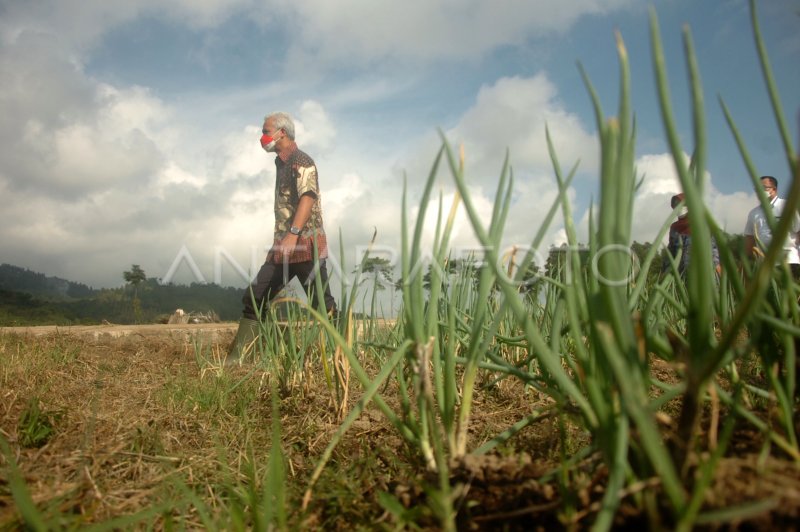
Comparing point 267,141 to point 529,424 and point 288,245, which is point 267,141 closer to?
point 288,245

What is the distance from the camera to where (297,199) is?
3518 mm

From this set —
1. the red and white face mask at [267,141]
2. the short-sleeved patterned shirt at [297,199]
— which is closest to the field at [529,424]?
the short-sleeved patterned shirt at [297,199]

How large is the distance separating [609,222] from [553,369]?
0.18 m

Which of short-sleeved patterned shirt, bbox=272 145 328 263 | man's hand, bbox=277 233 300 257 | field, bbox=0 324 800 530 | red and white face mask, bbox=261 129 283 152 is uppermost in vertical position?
red and white face mask, bbox=261 129 283 152

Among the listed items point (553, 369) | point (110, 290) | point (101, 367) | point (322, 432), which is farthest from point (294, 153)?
point (110, 290)

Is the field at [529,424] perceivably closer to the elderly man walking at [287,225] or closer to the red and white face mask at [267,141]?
the elderly man walking at [287,225]

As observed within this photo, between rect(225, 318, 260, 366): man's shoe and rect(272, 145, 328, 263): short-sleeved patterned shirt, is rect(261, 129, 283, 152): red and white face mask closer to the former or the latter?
rect(272, 145, 328, 263): short-sleeved patterned shirt

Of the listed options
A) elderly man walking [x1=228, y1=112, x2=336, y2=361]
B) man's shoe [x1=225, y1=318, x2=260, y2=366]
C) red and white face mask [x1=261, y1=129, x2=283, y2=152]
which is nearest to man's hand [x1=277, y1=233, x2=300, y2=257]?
elderly man walking [x1=228, y1=112, x2=336, y2=361]

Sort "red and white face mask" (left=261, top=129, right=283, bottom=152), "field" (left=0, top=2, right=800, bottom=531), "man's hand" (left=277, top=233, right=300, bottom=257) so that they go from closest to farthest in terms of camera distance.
A: 1. "field" (left=0, top=2, right=800, bottom=531)
2. "man's hand" (left=277, top=233, right=300, bottom=257)
3. "red and white face mask" (left=261, top=129, right=283, bottom=152)

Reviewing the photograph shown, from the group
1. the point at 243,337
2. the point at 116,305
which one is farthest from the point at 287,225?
the point at 116,305

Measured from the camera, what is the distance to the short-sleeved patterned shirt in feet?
11.3

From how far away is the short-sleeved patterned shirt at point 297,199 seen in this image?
3.45 metres

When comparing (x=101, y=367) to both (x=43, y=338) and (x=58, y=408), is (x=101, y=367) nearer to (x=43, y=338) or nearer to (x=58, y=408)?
(x=43, y=338)

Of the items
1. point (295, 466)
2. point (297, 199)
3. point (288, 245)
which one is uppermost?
point (297, 199)
